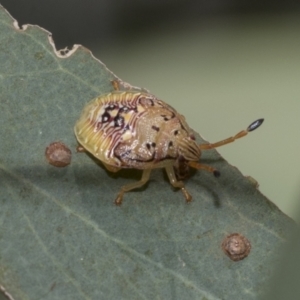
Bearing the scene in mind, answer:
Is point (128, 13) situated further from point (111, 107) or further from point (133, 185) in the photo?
point (133, 185)

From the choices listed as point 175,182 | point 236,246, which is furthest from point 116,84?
point 236,246

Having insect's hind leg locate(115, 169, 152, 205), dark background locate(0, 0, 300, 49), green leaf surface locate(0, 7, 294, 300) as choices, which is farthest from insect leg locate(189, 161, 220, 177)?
dark background locate(0, 0, 300, 49)

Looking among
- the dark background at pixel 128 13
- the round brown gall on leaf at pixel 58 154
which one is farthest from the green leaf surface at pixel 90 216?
the dark background at pixel 128 13

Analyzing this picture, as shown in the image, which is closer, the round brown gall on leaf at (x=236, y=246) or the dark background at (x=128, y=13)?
the round brown gall on leaf at (x=236, y=246)

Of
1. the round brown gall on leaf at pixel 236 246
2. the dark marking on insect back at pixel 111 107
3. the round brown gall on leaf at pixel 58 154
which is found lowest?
the round brown gall on leaf at pixel 58 154

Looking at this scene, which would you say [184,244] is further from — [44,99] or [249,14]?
[249,14]

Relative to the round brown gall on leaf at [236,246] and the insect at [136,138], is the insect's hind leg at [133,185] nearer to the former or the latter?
the insect at [136,138]

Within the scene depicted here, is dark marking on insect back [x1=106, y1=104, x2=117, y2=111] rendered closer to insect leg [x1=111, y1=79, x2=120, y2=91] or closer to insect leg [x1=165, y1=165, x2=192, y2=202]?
insect leg [x1=111, y1=79, x2=120, y2=91]
